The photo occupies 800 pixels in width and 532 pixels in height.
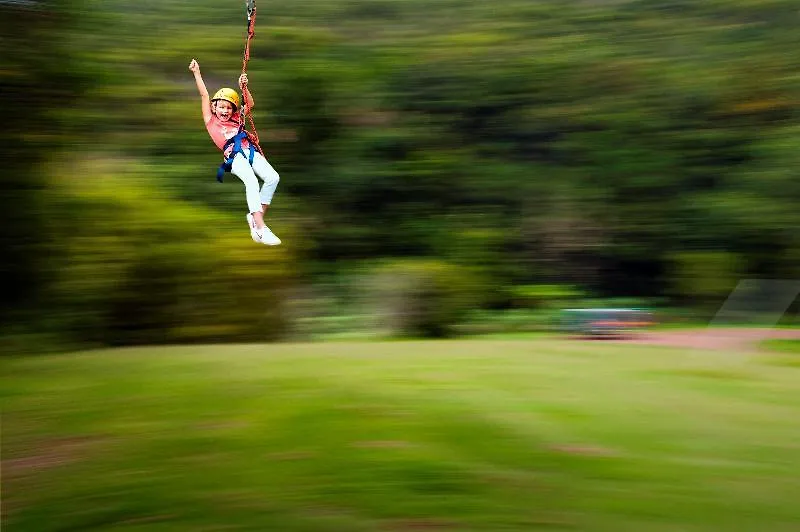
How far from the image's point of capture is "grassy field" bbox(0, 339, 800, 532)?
4410mm

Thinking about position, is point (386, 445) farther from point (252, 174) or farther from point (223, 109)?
point (223, 109)

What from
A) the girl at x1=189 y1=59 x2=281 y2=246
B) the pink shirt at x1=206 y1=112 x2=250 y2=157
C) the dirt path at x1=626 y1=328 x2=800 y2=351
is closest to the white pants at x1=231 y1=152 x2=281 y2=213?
the girl at x1=189 y1=59 x2=281 y2=246

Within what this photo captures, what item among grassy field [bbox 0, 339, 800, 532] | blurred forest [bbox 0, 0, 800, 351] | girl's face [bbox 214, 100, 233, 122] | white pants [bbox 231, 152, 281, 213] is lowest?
grassy field [bbox 0, 339, 800, 532]

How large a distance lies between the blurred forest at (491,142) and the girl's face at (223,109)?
509 centimetres

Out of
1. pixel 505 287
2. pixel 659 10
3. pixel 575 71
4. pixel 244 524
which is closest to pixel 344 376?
pixel 244 524

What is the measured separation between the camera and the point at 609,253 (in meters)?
13.8

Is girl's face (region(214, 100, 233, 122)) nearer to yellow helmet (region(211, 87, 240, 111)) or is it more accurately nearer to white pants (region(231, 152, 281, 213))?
yellow helmet (region(211, 87, 240, 111))

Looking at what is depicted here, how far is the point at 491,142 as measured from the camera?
1398 centimetres

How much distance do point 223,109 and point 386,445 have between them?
106 inches

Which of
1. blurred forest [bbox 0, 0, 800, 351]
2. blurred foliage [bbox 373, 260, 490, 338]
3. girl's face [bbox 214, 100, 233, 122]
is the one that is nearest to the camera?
girl's face [bbox 214, 100, 233, 122]

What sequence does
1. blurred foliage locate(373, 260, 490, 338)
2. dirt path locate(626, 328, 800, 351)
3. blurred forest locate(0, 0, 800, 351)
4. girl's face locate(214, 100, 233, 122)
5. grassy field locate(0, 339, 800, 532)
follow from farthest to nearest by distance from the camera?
blurred forest locate(0, 0, 800, 351) → blurred foliage locate(373, 260, 490, 338) → dirt path locate(626, 328, 800, 351) → girl's face locate(214, 100, 233, 122) → grassy field locate(0, 339, 800, 532)

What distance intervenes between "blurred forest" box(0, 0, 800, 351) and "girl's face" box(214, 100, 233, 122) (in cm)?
509

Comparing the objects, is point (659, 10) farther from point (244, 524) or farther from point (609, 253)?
point (244, 524)

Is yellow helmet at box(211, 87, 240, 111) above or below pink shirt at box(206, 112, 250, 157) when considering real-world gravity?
above
